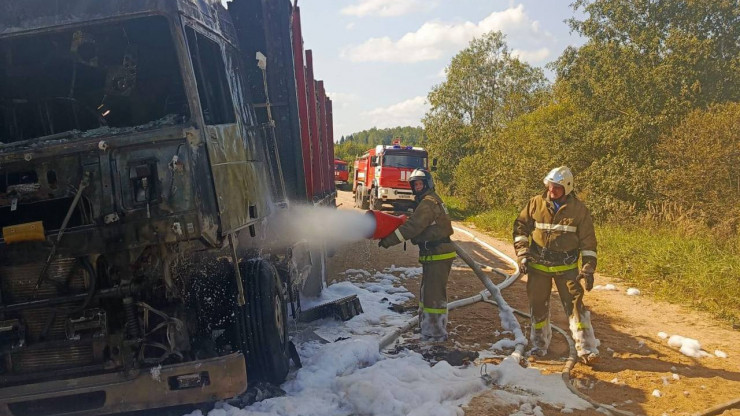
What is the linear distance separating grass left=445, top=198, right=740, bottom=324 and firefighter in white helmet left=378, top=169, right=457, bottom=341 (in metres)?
3.60

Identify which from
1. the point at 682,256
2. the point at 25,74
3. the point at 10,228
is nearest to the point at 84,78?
the point at 25,74

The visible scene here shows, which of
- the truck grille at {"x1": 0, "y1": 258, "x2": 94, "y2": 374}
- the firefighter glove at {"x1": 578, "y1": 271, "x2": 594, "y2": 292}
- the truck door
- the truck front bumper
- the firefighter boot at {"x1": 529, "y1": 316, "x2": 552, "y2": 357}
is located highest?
the truck door

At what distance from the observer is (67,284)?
3264 mm

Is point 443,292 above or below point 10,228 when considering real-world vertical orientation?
below

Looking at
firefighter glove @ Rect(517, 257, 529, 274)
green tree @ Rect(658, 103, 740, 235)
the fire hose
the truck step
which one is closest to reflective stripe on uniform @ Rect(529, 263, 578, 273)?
firefighter glove @ Rect(517, 257, 529, 274)

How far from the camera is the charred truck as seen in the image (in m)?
3.11

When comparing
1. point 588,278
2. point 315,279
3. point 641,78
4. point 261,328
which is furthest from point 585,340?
point 641,78

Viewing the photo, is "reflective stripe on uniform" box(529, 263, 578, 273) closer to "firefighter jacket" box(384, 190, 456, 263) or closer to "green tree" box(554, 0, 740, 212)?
"firefighter jacket" box(384, 190, 456, 263)

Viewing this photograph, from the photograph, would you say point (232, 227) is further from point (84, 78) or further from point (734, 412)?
point (734, 412)

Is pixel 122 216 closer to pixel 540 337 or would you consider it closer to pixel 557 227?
pixel 557 227

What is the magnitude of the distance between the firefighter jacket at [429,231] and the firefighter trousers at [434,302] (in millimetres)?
107

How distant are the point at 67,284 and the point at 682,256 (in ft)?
29.3

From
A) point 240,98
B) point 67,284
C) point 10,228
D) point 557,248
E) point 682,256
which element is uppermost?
point 240,98

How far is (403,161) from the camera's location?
18828 millimetres
